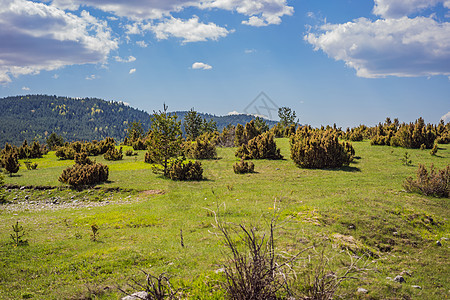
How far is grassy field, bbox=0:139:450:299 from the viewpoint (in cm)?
761

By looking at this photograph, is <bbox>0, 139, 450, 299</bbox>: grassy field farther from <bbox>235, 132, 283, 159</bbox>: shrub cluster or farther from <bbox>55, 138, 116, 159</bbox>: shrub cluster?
<bbox>55, 138, 116, 159</bbox>: shrub cluster

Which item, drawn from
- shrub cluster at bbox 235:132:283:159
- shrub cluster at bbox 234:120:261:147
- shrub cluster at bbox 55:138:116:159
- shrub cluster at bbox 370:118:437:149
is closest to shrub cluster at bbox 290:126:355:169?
shrub cluster at bbox 235:132:283:159

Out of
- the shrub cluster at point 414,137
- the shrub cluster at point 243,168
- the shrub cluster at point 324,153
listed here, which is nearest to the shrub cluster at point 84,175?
the shrub cluster at point 243,168

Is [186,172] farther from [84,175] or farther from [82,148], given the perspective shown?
[82,148]

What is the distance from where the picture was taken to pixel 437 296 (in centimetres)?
695

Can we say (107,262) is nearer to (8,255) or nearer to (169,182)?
(8,255)

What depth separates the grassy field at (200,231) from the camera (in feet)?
25.0

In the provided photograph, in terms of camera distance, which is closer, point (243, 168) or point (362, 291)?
point (362, 291)

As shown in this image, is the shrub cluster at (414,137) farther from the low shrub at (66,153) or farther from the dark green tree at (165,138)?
the low shrub at (66,153)

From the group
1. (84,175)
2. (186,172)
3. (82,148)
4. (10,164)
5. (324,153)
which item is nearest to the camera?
(84,175)

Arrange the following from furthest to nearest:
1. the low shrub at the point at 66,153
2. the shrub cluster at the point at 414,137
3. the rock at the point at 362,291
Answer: the low shrub at the point at 66,153
the shrub cluster at the point at 414,137
the rock at the point at 362,291

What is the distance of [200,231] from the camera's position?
39.4 feet

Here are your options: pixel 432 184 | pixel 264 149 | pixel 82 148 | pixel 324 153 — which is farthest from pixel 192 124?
pixel 432 184

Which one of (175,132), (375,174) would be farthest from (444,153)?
(175,132)
